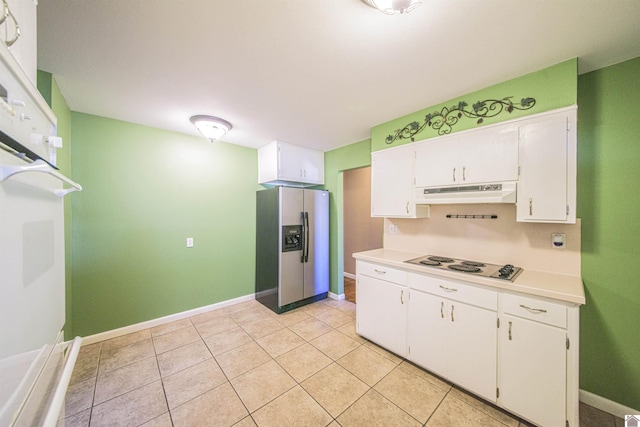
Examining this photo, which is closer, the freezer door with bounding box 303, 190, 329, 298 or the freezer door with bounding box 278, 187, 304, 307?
the freezer door with bounding box 278, 187, 304, 307

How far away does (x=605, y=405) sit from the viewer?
165 cm

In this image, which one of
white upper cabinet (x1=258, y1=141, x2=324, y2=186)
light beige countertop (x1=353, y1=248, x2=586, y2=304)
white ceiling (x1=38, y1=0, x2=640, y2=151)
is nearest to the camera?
white ceiling (x1=38, y1=0, x2=640, y2=151)

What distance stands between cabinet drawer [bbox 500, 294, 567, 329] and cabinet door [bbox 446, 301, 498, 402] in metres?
0.12

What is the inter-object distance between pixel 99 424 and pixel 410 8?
10.3 ft

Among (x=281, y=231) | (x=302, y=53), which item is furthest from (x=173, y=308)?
(x=302, y=53)

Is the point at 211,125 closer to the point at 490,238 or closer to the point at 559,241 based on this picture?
the point at 490,238

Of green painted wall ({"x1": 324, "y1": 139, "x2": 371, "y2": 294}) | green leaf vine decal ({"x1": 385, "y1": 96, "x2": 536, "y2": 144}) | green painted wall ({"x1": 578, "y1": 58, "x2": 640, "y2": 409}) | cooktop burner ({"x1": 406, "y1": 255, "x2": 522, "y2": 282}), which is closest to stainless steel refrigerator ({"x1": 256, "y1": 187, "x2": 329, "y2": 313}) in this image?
green painted wall ({"x1": 324, "y1": 139, "x2": 371, "y2": 294})

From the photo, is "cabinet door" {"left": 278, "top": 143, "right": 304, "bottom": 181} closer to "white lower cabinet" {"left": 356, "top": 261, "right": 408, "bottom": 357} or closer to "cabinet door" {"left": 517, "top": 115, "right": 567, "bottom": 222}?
"white lower cabinet" {"left": 356, "top": 261, "right": 408, "bottom": 357}

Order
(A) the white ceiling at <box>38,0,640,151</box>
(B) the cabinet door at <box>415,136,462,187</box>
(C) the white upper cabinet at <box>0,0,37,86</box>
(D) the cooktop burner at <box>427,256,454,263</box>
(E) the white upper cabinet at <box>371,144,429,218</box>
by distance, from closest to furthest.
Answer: (C) the white upper cabinet at <box>0,0,37,86</box>, (A) the white ceiling at <box>38,0,640,151</box>, (B) the cabinet door at <box>415,136,462,187</box>, (D) the cooktop burner at <box>427,256,454,263</box>, (E) the white upper cabinet at <box>371,144,429,218</box>

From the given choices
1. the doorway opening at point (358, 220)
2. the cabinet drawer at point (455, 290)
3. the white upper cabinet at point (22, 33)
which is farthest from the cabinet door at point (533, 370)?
the doorway opening at point (358, 220)

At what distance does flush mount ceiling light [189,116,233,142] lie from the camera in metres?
2.52

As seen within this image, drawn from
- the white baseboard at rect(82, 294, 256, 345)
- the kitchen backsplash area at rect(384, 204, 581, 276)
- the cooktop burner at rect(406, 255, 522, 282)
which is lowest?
the white baseboard at rect(82, 294, 256, 345)

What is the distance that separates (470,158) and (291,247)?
2392mm

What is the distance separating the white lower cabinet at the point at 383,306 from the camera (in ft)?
7.09
